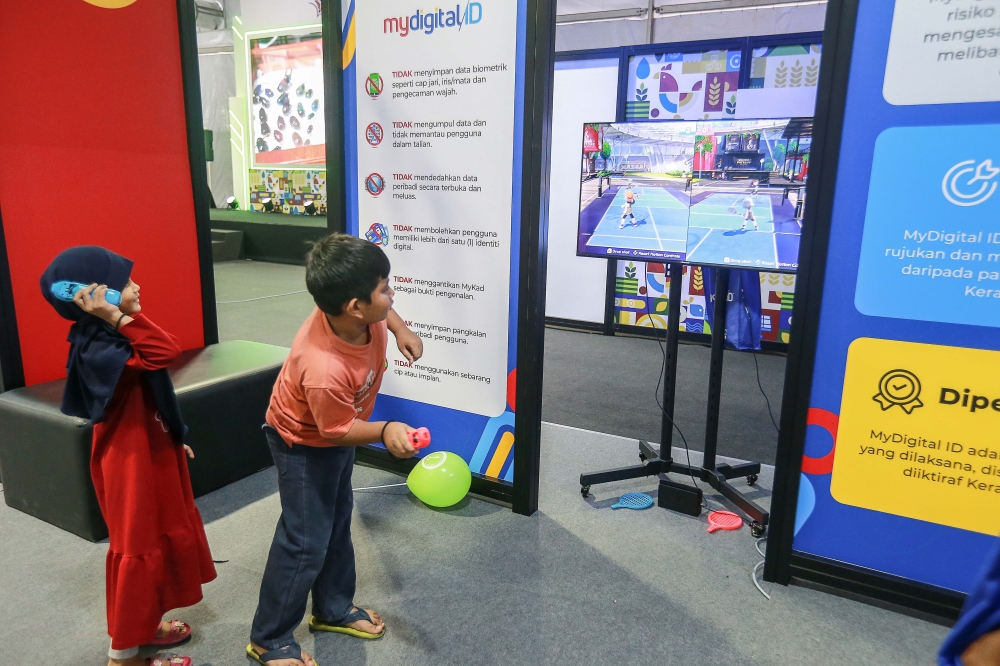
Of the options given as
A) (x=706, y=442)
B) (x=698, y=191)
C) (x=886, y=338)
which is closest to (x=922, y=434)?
(x=886, y=338)

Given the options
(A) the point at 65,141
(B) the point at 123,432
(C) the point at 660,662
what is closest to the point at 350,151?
(A) the point at 65,141

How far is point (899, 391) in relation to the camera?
6.31 ft

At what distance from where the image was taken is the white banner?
2.44 meters

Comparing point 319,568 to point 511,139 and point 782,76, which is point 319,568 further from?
point 782,76

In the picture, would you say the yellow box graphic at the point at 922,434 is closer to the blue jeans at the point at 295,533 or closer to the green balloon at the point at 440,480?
the green balloon at the point at 440,480

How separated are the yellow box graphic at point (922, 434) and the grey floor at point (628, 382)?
3.91ft

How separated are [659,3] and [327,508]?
22.5 ft

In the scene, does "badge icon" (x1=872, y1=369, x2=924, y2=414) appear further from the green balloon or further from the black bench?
the black bench

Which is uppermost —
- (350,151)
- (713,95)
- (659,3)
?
(659,3)

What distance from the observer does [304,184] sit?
31.7 feet

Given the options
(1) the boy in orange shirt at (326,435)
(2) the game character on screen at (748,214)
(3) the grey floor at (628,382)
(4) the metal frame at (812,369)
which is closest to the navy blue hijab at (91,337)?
(1) the boy in orange shirt at (326,435)

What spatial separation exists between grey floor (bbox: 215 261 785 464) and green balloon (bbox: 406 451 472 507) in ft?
3.87

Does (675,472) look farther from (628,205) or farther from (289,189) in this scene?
(289,189)

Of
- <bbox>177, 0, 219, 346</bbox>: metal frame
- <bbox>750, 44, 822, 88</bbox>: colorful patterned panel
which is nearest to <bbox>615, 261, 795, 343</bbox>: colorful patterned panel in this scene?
<bbox>750, 44, 822, 88</bbox>: colorful patterned panel
